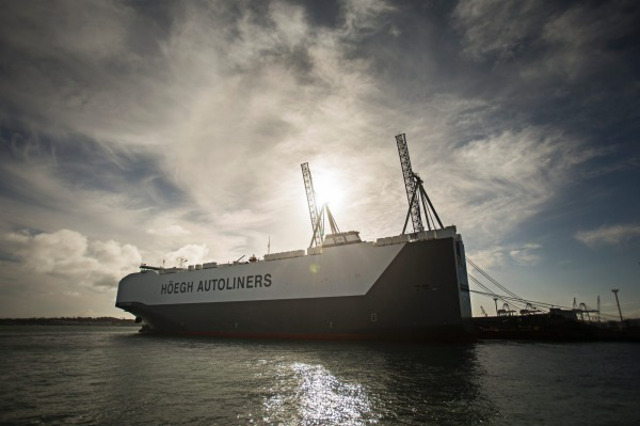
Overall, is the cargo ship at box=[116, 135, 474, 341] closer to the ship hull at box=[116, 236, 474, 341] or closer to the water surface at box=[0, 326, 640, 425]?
the ship hull at box=[116, 236, 474, 341]

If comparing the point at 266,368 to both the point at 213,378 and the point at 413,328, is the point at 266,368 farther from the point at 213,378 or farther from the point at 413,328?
the point at 413,328

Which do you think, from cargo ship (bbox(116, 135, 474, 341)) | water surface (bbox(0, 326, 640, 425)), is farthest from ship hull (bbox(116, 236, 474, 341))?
water surface (bbox(0, 326, 640, 425))

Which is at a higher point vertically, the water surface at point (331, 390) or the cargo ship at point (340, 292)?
the cargo ship at point (340, 292)

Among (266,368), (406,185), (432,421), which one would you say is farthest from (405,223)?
(432,421)

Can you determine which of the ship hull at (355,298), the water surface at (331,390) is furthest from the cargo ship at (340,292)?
the water surface at (331,390)

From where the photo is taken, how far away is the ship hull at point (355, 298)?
2455 cm

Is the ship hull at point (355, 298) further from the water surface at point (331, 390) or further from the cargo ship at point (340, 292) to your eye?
the water surface at point (331, 390)

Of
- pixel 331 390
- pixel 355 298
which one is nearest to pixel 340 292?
pixel 355 298

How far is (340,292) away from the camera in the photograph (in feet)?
91.6

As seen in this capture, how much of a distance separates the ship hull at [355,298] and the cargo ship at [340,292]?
0.25 ft

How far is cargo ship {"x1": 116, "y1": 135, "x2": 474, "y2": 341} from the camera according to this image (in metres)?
24.7

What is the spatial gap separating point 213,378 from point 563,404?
12179mm

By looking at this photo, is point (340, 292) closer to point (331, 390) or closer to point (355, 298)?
point (355, 298)

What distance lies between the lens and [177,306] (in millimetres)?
38656
